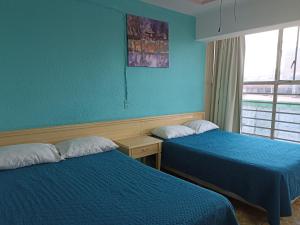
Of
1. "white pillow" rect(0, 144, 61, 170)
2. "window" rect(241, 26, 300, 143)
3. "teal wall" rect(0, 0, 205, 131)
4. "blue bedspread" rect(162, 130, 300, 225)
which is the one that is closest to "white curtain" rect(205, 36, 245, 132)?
"window" rect(241, 26, 300, 143)

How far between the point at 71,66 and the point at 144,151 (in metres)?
1.32

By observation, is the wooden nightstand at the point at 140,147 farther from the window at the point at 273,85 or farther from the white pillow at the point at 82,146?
the window at the point at 273,85

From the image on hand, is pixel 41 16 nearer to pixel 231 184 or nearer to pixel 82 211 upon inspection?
pixel 82 211

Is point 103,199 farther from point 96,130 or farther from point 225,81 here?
point 225,81

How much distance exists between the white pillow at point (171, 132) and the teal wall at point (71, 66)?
0.31 meters

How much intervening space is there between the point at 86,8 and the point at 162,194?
7.28 feet

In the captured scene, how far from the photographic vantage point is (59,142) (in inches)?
98.9

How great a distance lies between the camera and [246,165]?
2221mm

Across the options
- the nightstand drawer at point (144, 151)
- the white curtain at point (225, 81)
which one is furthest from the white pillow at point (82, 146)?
the white curtain at point (225, 81)

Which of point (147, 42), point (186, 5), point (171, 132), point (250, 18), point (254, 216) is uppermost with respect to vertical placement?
point (186, 5)

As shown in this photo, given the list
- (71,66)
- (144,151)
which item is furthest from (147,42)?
(144,151)

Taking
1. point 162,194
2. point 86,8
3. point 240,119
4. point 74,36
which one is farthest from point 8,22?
point 240,119

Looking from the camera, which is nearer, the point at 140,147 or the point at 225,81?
the point at 140,147

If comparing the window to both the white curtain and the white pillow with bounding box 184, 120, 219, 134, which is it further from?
the white pillow with bounding box 184, 120, 219, 134
